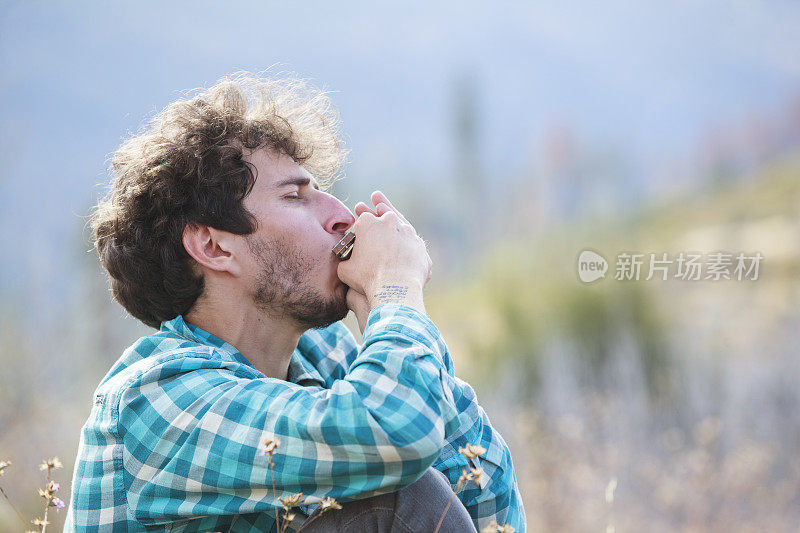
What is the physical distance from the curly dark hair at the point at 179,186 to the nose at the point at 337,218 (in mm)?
199

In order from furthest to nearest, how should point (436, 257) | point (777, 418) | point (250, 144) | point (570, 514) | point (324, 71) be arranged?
point (324, 71) < point (436, 257) < point (777, 418) < point (570, 514) < point (250, 144)

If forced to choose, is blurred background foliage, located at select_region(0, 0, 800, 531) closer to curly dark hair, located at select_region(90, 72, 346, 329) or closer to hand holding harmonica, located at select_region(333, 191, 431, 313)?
curly dark hair, located at select_region(90, 72, 346, 329)

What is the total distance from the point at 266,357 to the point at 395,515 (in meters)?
0.66

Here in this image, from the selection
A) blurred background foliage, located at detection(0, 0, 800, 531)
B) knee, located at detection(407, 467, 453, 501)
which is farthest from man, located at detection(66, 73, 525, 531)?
blurred background foliage, located at detection(0, 0, 800, 531)

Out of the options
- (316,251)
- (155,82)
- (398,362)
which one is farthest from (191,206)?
(155,82)

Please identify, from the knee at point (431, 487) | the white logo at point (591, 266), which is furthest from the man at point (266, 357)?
the white logo at point (591, 266)

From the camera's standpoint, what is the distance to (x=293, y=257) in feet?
6.16

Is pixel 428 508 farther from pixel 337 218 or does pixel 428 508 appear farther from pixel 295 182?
pixel 295 182

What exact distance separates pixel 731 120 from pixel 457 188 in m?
2.79

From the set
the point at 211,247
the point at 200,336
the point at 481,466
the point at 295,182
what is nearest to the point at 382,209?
the point at 295,182

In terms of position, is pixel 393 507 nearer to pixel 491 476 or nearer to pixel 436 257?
pixel 491 476

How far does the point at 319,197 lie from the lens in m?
1.98

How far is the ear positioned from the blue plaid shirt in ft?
0.94

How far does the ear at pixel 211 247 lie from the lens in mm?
1890
